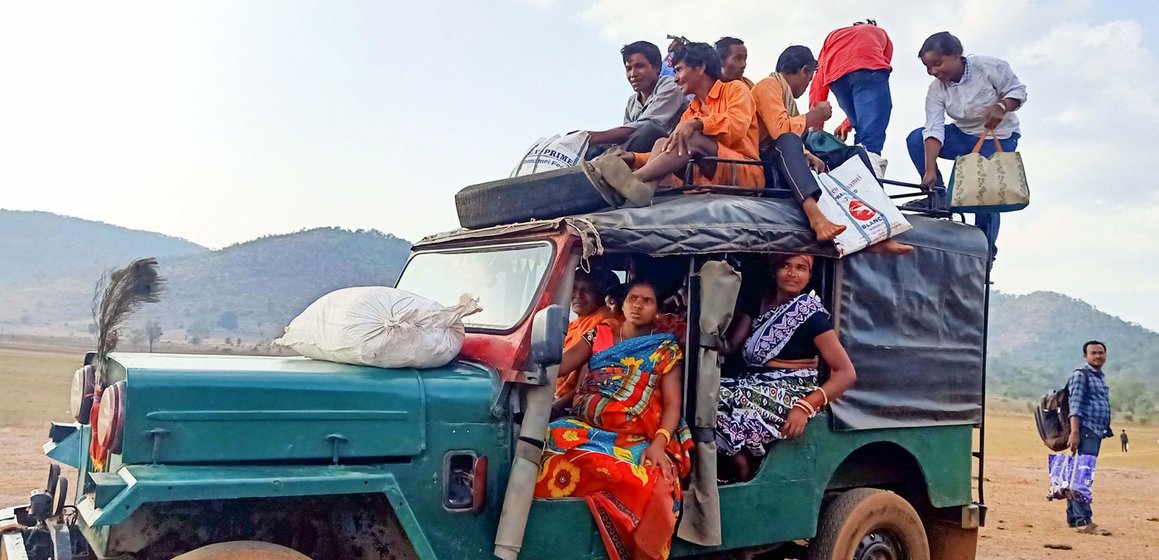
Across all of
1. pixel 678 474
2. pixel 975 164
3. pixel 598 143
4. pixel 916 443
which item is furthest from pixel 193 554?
pixel 975 164

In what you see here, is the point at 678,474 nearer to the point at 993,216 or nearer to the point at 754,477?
the point at 754,477

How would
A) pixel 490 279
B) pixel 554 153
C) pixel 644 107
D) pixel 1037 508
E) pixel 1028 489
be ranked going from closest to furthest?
1. pixel 490 279
2. pixel 554 153
3. pixel 644 107
4. pixel 1037 508
5. pixel 1028 489

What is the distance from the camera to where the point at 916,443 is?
530 centimetres

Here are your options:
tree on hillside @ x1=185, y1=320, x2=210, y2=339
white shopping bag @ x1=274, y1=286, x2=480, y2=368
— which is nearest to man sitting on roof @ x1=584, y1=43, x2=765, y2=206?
white shopping bag @ x1=274, y1=286, x2=480, y2=368

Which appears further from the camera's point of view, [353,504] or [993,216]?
[993,216]

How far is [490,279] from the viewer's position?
4469 mm

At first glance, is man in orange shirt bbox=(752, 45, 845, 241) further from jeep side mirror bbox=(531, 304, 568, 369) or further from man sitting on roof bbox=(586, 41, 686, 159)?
jeep side mirror bbox=(531, 304, 568, 369)

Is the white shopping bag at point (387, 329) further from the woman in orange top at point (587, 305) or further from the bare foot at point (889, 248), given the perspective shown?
the bare foot at point (889, 248)

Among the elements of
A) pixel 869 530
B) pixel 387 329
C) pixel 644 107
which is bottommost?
pixel 869 530

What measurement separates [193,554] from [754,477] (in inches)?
102

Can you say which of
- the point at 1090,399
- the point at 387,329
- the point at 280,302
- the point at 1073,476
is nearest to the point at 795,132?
Answer: the point at 387,329

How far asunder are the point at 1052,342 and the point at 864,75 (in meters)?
82.0

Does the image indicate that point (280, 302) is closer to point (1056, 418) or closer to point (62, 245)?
point (62, 245)

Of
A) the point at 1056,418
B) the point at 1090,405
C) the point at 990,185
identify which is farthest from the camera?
the point at 1056,418
